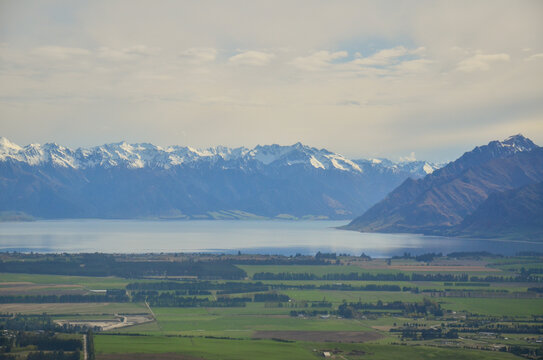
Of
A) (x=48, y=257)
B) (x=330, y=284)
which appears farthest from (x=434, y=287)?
(x=48, y=257)

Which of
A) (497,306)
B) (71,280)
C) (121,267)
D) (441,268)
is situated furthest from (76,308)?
(441,268)

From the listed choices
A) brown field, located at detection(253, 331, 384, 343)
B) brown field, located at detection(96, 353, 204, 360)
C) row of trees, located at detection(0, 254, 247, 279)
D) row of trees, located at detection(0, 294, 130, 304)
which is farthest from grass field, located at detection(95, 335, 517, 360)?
row of trees, located at detection(0, 254, 247, 279)

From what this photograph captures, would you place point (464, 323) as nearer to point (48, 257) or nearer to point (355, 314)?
point (355, 314)

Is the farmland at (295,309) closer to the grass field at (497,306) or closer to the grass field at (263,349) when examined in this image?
the grass field at (263,349)

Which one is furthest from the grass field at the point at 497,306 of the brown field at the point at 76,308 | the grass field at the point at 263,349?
the brown field at the point at 76,308

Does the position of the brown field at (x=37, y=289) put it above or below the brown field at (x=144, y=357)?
above

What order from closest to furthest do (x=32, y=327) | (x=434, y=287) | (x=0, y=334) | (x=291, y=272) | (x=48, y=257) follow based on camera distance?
(x=0, y=334) → (x=32, y=327) → (x=434, y=287) → (x=291, y=272) → (x=48, y=257)

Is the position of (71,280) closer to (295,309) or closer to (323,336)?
(295,309)

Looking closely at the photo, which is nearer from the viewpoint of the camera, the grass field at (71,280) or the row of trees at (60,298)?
the row of trees at (60,298)
